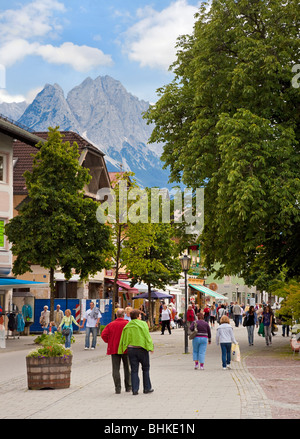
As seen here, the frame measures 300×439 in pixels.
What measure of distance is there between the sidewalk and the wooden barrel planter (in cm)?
27

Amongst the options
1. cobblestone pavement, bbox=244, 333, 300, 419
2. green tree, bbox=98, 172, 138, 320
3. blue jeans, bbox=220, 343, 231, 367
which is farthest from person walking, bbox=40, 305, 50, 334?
blue jeans, bbox=220, 343, 231, 367

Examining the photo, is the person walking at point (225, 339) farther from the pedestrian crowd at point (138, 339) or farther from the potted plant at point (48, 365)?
the potted plant at point (48, 365)

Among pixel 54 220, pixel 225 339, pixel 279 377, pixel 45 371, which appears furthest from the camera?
pixel 54 220

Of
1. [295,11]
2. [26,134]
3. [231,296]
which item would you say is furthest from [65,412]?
[231,296]

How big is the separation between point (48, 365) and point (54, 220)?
64.5 feet

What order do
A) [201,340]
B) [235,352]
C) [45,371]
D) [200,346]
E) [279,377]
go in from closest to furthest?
[45,371] < [279,377] < [201,340] < [200,346] < [235,352]

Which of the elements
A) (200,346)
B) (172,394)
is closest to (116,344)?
(172,394)

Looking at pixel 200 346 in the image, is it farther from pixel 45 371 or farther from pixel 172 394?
pixel 172 394

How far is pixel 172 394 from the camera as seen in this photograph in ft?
47.2

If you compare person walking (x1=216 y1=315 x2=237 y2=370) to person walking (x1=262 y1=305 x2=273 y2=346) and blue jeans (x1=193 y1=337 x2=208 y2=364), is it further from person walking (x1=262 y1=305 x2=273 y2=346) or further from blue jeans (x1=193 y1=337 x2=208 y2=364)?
person walking (x1=262 y1=305 x2=273 y2=346)

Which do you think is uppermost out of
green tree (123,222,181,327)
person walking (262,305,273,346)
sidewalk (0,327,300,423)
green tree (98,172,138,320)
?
green tree (98,172,138,320)

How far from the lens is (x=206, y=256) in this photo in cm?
3278

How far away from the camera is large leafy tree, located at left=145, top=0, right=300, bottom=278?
991 inches
